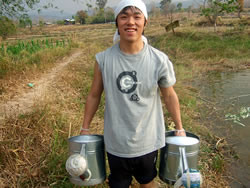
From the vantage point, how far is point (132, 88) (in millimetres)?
1543

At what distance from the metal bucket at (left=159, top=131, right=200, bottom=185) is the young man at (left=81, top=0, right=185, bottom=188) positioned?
8 cm

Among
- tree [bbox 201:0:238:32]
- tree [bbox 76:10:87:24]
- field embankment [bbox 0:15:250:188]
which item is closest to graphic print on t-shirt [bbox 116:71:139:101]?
field embankment [bbox 0:15:250:188]

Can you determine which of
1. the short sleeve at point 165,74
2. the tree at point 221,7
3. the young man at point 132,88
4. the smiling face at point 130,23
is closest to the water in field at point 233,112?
the young man at point 132,88

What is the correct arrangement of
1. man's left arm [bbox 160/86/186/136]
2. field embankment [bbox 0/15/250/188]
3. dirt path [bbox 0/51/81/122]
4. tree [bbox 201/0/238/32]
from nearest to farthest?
man's left arm [bbox 160/86/186/136] < field embankment [bbox 0/15/250/188] < dirt path [bbox 0/51/81/122] < tree [bbox 201/0/238/32]

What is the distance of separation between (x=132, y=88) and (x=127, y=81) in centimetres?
5

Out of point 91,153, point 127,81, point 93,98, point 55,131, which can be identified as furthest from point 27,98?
point 127,81

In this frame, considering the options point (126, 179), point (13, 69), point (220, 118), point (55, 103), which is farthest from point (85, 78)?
point (126, 179)

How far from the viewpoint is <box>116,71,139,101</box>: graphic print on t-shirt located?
1542mm

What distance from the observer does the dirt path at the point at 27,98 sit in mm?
2971

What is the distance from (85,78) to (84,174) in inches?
154

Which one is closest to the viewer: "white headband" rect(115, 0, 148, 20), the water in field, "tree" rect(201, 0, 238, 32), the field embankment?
"white headband" rect(115, 0, 148, 20)

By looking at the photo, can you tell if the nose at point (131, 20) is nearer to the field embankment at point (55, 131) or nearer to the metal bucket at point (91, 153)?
the metal bucket at point (91, 153)

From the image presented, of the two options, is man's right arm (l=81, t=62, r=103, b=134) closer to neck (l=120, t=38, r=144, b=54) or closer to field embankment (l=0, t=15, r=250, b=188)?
neck (l=120, t=38, r=144, b=54)

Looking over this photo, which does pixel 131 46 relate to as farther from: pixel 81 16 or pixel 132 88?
pixel 81 16
